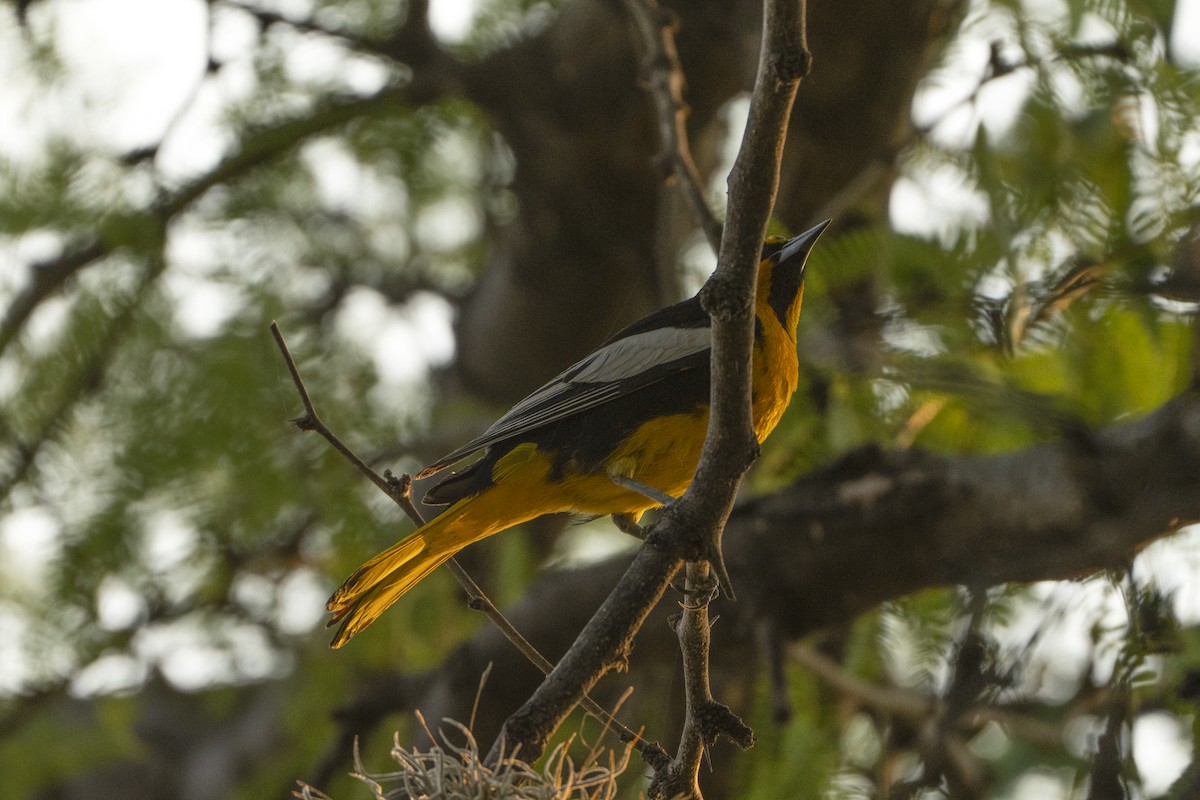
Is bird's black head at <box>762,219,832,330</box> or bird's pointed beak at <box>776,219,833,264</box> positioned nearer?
bird's pointed beak at <box>776,219,833,264</box>

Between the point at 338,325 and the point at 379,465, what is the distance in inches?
48.4

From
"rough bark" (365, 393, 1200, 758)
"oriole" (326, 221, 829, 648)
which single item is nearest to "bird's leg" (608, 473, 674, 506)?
"oriole" (326, 221, 829, 648)

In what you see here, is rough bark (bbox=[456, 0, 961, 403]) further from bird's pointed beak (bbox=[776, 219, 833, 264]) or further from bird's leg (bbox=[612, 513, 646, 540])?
bird's leg (bbox=[612, 513, 646, 540])

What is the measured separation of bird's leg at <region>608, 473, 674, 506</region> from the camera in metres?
2.66

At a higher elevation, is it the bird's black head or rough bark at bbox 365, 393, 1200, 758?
the bird's black head

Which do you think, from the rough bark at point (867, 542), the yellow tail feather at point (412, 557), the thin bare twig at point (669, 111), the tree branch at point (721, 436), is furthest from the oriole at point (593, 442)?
the tree branch at point (721, 436)

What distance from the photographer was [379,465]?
447 cm

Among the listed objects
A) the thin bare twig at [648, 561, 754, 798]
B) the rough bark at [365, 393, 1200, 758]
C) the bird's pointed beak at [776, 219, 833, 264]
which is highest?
the bird's pointed beak at [776, 219, 833, 264]

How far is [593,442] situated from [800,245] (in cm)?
78

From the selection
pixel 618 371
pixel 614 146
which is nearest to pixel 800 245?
pixel 618 371

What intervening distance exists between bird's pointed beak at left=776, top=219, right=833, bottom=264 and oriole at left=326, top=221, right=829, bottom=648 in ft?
0.06

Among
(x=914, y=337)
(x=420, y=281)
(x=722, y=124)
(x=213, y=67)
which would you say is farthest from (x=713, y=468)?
(x=420, y=281)

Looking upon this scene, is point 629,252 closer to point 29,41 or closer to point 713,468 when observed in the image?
point 29,41

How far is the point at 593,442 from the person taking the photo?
2904mm
